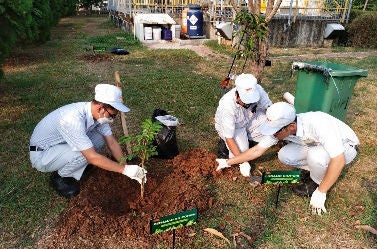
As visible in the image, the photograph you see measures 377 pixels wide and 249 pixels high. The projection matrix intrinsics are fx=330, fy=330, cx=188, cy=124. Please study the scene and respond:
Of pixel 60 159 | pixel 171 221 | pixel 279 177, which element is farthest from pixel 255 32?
pixel 171 221

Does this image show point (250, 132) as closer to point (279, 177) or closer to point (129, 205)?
point (279, 177)

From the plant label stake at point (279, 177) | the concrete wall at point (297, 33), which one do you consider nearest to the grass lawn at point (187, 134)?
the plant label stake at point (279, 177)

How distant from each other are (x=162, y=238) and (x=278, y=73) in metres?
6.44

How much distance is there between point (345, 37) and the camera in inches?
501

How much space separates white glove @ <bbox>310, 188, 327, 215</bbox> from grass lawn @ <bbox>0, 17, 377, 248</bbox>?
72mm

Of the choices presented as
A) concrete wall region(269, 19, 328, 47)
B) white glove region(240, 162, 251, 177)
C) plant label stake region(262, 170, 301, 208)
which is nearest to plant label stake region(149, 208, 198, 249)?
plant label stake region(262, 170, 301, 208)

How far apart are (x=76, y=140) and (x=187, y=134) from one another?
2148 mm

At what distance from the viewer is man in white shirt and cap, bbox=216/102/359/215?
289cm

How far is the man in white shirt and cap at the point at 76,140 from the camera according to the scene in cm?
293

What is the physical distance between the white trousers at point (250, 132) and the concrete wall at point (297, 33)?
28.7 feet

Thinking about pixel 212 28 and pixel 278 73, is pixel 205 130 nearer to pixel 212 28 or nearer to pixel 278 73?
pixel 278 73

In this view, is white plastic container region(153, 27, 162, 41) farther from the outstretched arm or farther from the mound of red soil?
the outstretched arm

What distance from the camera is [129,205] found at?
314 centimetres

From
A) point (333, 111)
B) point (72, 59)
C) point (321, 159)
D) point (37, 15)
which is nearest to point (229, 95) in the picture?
point (321, 159)
